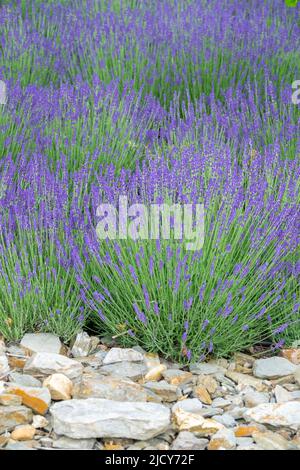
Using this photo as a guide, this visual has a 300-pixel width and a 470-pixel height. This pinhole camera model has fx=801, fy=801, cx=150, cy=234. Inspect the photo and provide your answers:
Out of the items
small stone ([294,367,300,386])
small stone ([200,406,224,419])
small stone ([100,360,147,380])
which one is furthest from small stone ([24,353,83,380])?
small stone ([294,367,300,386])

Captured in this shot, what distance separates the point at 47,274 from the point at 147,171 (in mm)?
647

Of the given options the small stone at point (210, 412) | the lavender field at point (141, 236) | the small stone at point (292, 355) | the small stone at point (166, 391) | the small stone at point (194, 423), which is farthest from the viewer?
the small stone at point (292, 355)

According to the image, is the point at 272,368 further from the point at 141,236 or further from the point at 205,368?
the point at 141,236

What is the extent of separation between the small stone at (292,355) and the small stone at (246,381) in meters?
0.22

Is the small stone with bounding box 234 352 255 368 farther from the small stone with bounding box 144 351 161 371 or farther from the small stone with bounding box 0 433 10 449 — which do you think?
the small stone with bounding box 0 433 10 449

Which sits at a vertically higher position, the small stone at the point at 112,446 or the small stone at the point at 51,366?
the small stone at the point at 51,366

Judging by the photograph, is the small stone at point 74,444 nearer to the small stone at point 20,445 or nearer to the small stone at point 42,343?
the small stone at point 20,445

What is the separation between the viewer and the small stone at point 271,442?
101 inches

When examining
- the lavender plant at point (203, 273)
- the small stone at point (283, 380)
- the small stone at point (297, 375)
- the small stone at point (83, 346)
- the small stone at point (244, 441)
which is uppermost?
the lavender plant at point (203, 273)

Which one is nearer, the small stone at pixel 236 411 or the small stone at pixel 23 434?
the small stone at pixel 23 434

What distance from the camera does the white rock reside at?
2545mm

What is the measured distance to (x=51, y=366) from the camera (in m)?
2.95

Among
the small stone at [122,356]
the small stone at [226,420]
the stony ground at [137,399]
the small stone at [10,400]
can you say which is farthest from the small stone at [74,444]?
the small stone at [122,356]
